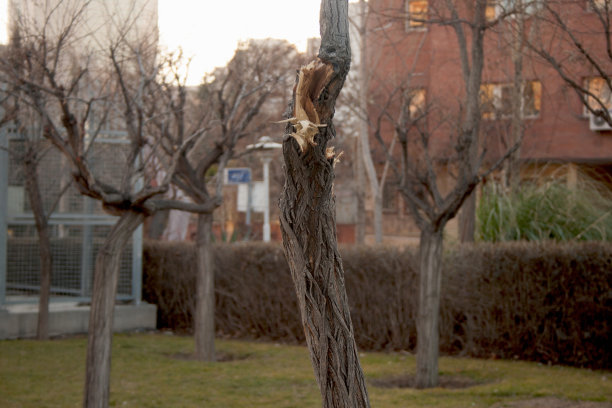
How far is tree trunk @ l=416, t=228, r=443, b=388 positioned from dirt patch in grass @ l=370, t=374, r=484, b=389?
23 centimetres

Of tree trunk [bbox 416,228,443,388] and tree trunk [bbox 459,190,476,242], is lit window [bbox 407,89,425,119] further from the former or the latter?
tree trunk [bbox 459,190,476,242]

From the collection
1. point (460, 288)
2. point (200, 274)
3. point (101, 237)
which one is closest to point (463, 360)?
point (460, 288)

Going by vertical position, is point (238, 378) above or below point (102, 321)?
below

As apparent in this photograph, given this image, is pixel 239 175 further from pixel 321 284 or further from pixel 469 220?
pixel 321 284

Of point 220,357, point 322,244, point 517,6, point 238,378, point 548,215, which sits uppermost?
point 517,6

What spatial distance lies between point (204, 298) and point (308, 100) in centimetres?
781

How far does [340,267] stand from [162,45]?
270 inches

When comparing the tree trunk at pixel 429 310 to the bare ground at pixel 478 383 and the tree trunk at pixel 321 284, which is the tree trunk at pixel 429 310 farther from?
the tree trunk at pixel 321 284

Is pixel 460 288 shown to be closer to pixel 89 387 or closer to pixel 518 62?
pixel 518 62

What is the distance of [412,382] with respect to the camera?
365 inches

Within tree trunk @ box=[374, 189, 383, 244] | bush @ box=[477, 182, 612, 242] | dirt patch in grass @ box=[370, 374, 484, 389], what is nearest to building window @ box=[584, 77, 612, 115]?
bush @ box=[477, 182, 612, 242]

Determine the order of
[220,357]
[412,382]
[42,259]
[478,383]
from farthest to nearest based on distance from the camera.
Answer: [42,259], [220,357], [412,382], [478,383]

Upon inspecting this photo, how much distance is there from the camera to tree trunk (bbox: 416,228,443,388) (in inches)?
349

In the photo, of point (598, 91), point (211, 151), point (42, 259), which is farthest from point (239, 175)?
point (598, 91)
